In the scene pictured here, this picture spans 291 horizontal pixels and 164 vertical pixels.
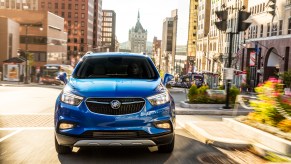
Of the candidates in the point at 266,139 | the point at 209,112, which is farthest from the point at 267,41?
the point at 266,139

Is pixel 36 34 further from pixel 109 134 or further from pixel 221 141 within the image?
pixel 109 134

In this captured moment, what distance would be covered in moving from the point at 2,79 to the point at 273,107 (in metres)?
53.3

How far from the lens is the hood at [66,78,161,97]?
19.8ft

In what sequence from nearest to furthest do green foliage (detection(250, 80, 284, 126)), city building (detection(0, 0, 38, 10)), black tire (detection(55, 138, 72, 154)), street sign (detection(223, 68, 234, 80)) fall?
black tire (detection(55, 138, 72, 154)) < green foliage (detection(250, 80, 284, 126)) < street sign (detection(223, 68, 234, 80)) < city building (detection(0, 0, 38, 10))

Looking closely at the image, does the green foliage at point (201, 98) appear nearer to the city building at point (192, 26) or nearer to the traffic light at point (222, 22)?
the traffic light at point (222, 22)

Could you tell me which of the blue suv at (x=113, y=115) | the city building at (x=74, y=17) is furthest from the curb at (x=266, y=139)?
the city building at (x=74, y=17)

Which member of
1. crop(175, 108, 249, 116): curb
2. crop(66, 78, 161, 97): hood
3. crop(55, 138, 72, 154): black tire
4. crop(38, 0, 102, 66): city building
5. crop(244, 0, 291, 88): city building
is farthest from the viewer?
crop(38, 0, 102, 66): city building

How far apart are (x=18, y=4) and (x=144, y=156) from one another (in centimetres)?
14129

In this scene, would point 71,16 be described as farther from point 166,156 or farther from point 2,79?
point 166,156

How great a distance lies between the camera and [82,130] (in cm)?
591

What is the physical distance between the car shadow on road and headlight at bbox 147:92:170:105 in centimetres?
105

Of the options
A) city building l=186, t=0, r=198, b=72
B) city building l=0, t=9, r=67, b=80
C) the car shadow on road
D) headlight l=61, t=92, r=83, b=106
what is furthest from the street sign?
city building l=186, t=0, r=198, b=72

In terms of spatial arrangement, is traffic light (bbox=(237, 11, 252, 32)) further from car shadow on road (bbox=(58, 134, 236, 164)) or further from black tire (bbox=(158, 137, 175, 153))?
black tire (bbox=(158, 137, 175, 153))

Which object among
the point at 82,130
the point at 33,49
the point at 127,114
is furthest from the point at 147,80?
the point at 33,49
